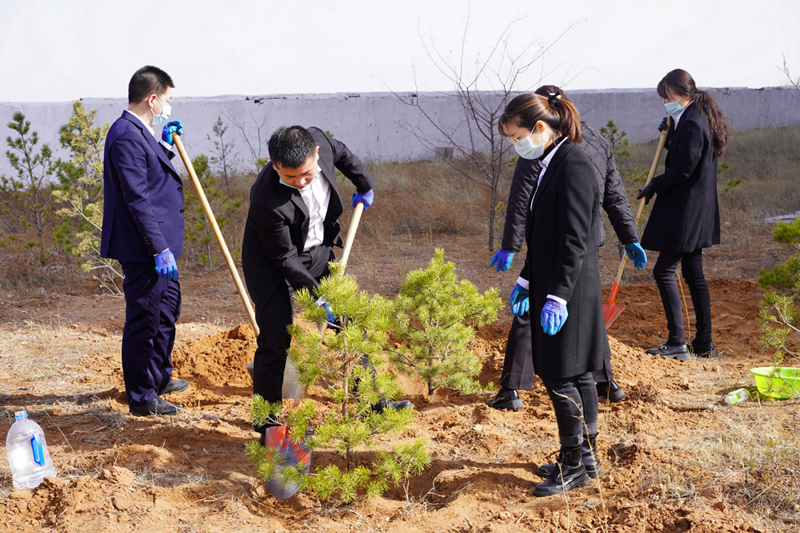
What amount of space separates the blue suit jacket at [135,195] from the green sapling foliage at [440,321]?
1.51m

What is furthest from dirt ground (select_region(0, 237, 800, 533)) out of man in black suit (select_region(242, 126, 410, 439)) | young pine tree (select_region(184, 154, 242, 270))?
young pine tree (select_region(184, 154, 242, 270))

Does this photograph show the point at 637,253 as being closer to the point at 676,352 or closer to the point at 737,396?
the point at 737,396

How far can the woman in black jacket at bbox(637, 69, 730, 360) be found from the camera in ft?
14.0

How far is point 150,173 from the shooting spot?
3645 mm

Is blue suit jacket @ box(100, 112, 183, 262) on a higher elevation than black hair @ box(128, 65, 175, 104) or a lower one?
lower

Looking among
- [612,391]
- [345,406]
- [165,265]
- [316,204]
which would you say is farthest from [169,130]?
[612,391]

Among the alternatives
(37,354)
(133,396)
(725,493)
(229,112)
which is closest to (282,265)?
(133,396)

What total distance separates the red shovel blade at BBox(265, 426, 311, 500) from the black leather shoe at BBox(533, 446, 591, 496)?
3.43 ft

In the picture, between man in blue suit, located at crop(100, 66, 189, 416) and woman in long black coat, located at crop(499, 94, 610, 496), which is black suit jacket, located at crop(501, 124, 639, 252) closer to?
woman in long black coat, located at crop(499, 94, 610, 496)

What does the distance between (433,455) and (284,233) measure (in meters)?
1.37

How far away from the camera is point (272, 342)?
2996 millimetres

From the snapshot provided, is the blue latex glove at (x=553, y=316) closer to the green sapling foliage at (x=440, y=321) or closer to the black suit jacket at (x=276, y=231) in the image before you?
the black suit jacket at (x=276, y=231)

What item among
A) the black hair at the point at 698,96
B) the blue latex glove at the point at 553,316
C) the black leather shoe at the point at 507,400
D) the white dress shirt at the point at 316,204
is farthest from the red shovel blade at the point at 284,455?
the black hair at the point at 698,96

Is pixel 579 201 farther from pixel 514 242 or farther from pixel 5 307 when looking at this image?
pixel 5 307
